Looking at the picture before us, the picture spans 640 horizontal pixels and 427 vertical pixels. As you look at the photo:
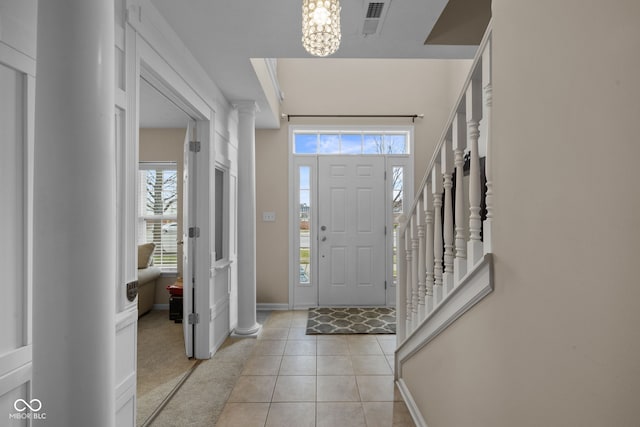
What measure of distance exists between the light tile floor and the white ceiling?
2.42m

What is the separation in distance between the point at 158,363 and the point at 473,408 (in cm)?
250


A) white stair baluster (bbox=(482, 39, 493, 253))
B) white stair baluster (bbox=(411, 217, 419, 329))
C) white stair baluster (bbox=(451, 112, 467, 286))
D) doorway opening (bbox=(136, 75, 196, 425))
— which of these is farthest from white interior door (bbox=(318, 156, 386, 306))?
white stair baluster (bbox=(482, 39, 493, 253))

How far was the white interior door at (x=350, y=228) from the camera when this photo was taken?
4.40 meters

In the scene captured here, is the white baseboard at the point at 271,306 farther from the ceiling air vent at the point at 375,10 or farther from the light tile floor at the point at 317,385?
the ceiling air vent at the point at 375,10

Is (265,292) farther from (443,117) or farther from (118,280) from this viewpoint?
(443,117)

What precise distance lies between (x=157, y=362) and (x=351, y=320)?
206 centimetres

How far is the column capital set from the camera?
336 centimetres

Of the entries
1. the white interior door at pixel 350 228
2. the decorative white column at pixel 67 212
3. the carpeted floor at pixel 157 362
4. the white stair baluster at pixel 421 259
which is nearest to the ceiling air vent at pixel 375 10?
the white stair baluster at pixel 421 259

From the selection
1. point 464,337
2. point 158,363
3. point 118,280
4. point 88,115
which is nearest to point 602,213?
point 464,337

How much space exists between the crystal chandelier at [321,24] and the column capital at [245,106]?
1.93m

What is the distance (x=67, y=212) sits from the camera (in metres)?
0.84

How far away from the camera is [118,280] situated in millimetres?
1509

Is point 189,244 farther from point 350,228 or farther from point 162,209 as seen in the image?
point 350,228

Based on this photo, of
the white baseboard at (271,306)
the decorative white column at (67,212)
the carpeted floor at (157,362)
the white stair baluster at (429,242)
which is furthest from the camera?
the white baseboard at (271,306)
